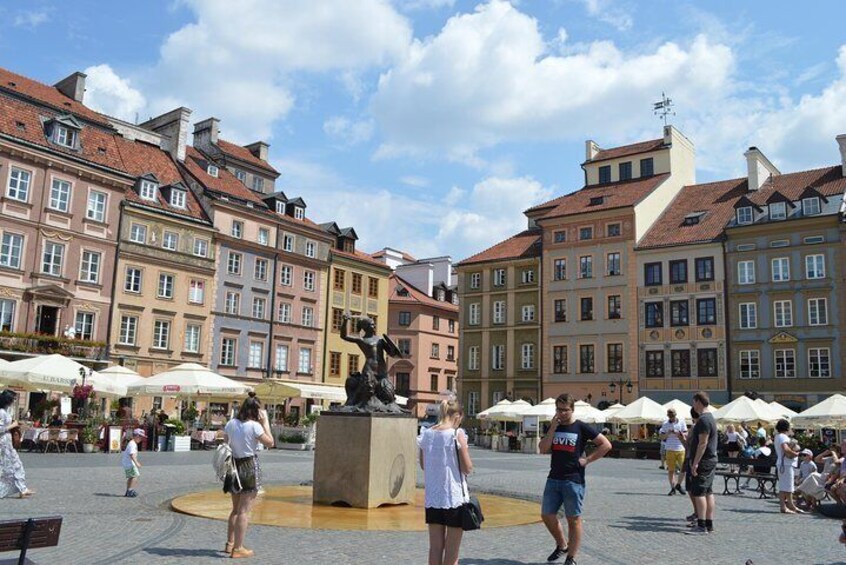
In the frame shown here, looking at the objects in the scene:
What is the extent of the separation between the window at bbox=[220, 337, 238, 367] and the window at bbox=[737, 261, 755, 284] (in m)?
28.4

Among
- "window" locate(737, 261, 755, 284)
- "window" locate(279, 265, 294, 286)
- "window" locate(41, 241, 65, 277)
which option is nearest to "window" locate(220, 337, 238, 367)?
"window" locate(279, 265, 294, 286)

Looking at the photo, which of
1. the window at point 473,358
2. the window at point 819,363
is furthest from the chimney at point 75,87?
the window at point 819,363

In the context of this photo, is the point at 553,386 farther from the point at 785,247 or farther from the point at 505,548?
the point at 505,548

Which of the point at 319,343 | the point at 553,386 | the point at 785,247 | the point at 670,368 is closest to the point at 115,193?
the point at 319,343

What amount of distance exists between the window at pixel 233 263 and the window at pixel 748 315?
28289 millimetres

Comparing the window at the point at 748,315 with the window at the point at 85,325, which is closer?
the window at the point at 85,325

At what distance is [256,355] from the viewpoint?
4647 centimetres

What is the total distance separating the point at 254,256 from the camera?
46.8 m

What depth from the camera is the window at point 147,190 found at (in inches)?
1642

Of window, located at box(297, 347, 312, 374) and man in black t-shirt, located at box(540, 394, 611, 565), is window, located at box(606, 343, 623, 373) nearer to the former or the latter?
window, located at box(297, 347, 312, 374)

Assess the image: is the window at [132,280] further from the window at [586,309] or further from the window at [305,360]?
the window at [586,309]

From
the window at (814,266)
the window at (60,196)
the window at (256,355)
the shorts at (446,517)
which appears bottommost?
the shorts at (446,517)

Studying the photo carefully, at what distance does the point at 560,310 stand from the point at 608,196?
25.6ft

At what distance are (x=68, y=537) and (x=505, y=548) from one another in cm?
520
